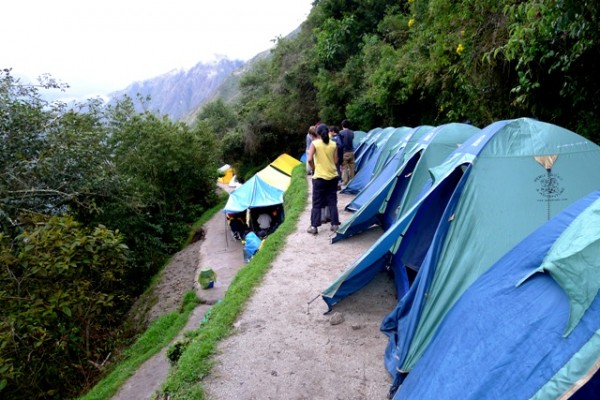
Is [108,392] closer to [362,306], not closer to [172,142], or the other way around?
[362,306]

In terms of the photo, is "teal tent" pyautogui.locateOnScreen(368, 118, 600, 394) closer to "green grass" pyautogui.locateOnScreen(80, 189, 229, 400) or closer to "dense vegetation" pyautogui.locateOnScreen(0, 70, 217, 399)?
"dense vegetation" pyautogui.locateOnScreen(0, 70, 217, 399)

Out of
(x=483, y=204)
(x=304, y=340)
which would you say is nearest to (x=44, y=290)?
(x=304, y=340)

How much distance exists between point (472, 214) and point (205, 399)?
9.06ft

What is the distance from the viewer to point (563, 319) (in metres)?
2.01

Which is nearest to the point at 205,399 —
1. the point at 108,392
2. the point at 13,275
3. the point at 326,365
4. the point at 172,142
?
the point at 326,365

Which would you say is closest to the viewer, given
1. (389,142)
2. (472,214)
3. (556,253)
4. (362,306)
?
(556,253)

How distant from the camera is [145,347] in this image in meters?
9.08

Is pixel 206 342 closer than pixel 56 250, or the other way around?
pixel 206 342

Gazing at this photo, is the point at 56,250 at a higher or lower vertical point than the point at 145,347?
higher

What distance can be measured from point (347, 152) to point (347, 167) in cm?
59

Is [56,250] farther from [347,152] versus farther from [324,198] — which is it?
[347,152]

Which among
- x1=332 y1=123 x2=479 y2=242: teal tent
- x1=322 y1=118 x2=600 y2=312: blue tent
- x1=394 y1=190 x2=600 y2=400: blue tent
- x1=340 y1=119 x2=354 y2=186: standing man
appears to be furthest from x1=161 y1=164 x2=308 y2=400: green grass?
x1=340 y1=119 x2=354 y2=186: standing man

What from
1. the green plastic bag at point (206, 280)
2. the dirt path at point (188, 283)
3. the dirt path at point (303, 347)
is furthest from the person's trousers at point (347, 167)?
the dirt path at point (303, 347)

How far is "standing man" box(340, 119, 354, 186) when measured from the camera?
11633 mm
